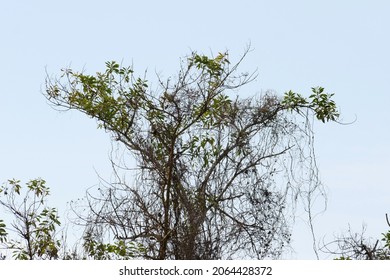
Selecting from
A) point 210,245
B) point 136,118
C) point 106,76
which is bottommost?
point 210,245

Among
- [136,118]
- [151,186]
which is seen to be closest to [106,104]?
[136,118]

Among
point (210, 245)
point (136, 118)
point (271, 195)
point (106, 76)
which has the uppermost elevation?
point (106, 76)

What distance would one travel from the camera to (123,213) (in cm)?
682

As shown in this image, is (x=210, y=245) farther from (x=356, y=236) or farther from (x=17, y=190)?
(x=17, y=190)

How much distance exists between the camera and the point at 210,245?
21.7ft

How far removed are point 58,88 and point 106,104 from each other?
605mm
